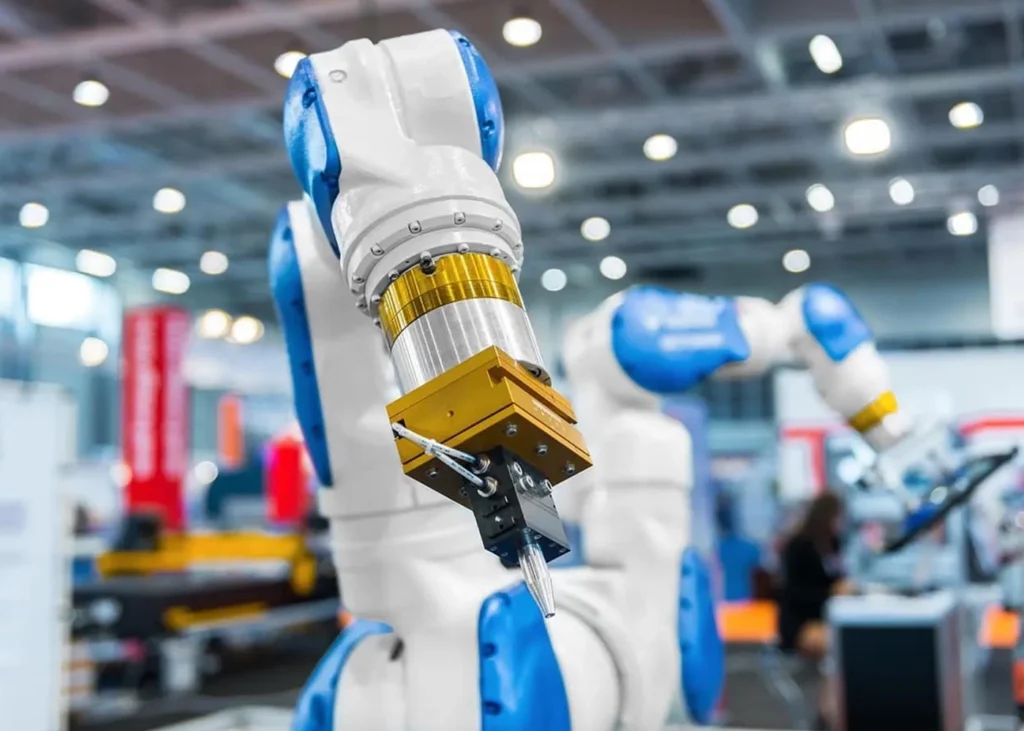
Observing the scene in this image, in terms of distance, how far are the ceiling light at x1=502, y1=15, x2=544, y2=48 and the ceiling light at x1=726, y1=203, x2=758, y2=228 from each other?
20.8ft

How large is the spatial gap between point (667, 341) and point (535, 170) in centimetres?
620

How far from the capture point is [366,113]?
57.5 inches

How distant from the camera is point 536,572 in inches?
48.4

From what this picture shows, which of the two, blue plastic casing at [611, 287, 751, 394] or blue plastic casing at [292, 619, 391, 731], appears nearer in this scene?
blue plastic casing at [292, 619, 391, 731]

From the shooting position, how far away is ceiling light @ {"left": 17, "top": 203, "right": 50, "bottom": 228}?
12.1 meters

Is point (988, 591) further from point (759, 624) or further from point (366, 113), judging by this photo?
point (366, 113)

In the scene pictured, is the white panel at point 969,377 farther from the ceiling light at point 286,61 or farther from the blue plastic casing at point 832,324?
the blue plastic casing at point 832,324

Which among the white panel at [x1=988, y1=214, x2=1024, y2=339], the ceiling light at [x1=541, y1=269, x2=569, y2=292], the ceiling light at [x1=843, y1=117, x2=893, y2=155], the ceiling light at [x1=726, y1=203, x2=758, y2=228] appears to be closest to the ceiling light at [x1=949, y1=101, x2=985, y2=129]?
the white panel at [x1=988, y1=214, x2=1024, y2=339]

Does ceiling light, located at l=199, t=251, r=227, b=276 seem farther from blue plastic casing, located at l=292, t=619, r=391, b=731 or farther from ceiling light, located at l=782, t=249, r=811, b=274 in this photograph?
blue plastic casing, located at l=292, t=619, r=391, b=731

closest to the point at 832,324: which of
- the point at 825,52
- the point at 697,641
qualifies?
the point at 697,641

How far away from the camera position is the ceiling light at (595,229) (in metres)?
13.5

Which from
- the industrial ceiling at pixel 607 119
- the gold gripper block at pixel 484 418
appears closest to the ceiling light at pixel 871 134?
the industrial ceiling at pixel 607 119

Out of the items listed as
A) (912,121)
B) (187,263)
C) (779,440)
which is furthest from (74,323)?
(912,121)

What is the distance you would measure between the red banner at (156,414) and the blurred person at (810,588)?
7.00 m
